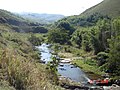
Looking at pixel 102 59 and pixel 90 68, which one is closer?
pixel 90 68

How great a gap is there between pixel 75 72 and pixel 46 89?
195 feet

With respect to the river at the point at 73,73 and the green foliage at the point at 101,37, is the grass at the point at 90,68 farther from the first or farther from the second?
the green foliage at the point at 101,37

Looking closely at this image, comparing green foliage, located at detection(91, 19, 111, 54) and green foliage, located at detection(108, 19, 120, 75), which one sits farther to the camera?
green foliage, located at detection(91, 19, 111, 54)

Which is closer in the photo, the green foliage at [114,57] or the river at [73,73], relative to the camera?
the river at [73,73]

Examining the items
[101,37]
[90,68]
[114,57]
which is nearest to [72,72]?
[90,68]

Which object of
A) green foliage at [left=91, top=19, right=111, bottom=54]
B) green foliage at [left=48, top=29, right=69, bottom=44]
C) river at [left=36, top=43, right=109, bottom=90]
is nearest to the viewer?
river at [left=36, top=43, right=109, bottom=90]

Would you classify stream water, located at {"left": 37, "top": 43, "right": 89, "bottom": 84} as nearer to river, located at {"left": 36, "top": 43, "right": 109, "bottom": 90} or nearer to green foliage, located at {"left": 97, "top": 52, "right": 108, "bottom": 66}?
river, located at {"left": 36, "top": 43, "right": 109, "bottom": 90}

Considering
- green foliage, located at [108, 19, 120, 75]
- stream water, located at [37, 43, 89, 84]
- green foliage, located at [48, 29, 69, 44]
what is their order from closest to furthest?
stream water, located at [37, 43, 89, 84]
green foliage, located at [108, 19, 120, 75]
green foliage, located at [48, 29, 69, 44]

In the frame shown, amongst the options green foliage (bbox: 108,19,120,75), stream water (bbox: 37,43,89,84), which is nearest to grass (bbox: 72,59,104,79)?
stream water (bbox: 37,43,89,84)

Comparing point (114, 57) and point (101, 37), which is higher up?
point (101, 37)

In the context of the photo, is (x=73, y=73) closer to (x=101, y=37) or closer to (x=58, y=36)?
(x=101, y=37)

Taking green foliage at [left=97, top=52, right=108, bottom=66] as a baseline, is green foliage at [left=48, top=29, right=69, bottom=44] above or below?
above

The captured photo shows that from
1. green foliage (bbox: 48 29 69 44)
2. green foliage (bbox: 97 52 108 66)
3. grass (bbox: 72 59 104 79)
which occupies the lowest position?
grass (bbox: 72 59 104 79)

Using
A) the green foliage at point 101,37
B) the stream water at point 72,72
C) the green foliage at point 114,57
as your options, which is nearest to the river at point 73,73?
the stream water at point 72,72
